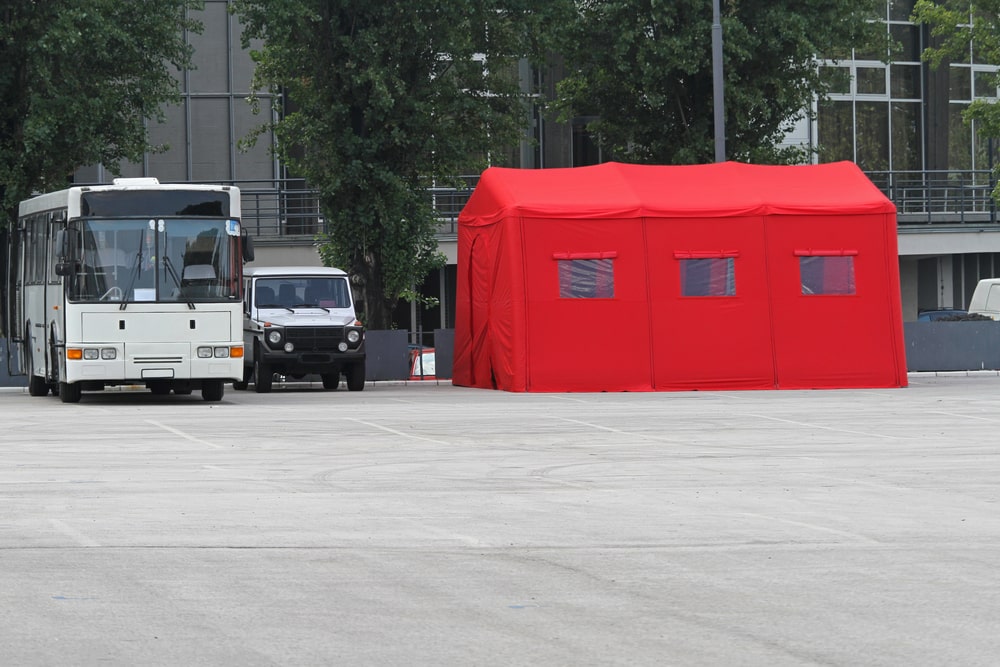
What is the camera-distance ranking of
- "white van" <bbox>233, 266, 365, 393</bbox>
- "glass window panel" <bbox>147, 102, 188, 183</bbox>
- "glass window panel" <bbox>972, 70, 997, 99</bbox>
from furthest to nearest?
"glass window panel" <bbox>972, 70, 997, 99</bbox>
"glass window panel" <bbox>147, 102, 188, 183</bbox>
"white van" <bbox>233, 266, 365, 393</bbox>

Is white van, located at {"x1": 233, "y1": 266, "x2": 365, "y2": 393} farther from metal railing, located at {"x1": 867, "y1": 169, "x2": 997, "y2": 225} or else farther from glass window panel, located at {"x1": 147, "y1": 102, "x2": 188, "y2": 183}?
metal railing, located at {"x1": 867, "y1": 169, "x2": 997, "y2": 225}

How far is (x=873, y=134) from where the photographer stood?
175ft

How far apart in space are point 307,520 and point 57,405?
15361 mm

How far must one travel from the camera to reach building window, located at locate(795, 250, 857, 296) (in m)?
30.0

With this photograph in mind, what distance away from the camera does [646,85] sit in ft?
121

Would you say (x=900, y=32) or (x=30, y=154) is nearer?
(x=30, y=154)

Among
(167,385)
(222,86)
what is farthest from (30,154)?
(222,86)

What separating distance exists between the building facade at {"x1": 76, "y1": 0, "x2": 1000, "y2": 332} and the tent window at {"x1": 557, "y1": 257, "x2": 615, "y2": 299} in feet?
44.8

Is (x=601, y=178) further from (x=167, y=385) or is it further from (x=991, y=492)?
(x=991, y=492)

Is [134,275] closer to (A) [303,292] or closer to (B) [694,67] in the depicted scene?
(A) [303,292]

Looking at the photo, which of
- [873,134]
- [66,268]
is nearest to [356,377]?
[66,268]

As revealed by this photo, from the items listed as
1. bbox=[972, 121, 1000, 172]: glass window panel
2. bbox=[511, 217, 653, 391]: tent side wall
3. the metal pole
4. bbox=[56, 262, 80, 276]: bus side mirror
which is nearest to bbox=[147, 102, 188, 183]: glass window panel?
the metal pole

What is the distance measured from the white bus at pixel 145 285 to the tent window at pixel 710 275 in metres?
7.56

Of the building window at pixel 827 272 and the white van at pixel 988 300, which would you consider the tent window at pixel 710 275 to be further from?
the white van at pixel 988 300
